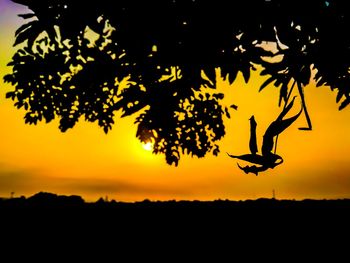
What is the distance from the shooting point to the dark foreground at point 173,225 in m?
5.87

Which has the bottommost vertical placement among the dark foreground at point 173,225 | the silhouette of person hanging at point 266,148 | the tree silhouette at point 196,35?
the dark foreground at point 173,225

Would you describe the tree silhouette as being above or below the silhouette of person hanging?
above

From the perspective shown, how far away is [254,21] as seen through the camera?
9.75 ft

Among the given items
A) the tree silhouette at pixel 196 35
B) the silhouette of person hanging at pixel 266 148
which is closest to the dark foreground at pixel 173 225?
the tree silhouette at pixel 196 35

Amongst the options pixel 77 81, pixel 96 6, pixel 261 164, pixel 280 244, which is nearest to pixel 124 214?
pixel 280 244

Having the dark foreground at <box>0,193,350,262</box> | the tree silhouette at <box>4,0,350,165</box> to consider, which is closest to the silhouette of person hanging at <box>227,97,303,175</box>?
the tree silhouette at <box>4,0,350,165</box>

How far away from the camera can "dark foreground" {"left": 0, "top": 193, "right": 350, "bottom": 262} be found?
5.87 metres

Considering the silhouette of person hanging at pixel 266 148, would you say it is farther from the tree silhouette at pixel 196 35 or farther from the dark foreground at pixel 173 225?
the dark foreground at pixel 173 225

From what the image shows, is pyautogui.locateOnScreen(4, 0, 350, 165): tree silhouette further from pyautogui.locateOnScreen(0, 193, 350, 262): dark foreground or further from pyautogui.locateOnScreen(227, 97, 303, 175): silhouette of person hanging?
pyautogui.locateOnScreen(0, 193, 350, 262): dark foreground

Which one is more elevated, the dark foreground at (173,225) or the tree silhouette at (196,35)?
the tree silhouette at (196,35)

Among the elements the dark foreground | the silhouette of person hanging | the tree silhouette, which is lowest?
the dark foreground

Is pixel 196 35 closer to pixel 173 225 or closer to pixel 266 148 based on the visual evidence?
pixel 266 148

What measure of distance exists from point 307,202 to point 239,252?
1728 millimetres

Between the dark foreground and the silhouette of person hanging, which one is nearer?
the silhouette of person hanging
